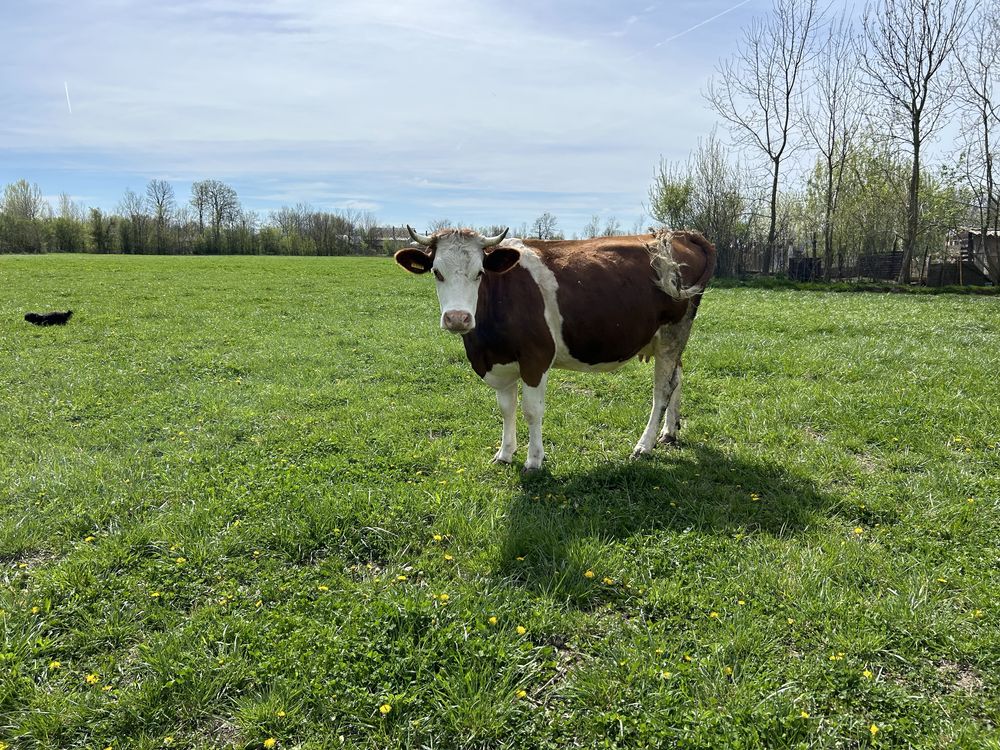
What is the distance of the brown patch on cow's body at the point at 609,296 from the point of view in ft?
19.1

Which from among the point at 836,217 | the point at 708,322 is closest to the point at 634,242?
the point at 708,322

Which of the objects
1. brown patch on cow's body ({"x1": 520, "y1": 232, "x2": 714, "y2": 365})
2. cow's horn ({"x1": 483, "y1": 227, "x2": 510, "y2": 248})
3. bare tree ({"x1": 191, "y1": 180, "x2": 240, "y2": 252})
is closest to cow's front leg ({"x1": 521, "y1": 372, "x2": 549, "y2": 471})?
brown patch on cow's body ({"x1": 520, "y1": 232, "x2": 714, "y2": 365})

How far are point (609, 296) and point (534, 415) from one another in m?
1.41

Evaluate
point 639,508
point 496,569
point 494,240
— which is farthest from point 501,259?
point 496,569

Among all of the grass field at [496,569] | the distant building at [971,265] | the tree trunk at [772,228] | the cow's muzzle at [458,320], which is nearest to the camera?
the grass field at [496,569]

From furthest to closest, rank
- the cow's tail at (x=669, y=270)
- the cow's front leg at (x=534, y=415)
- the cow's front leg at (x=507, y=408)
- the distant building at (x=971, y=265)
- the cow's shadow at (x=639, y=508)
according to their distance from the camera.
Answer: the distant building at (x=971, y=265) < the cow's tail at (x=669, y=270) < the cow's front leg at (x=507, y=408) < the cow's front leg at (x=534, y=415) < the cow's shadow at (x=639, y=508)

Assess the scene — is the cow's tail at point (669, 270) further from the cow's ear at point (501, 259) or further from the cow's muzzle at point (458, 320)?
the cow's muzzle at point (458, 320)

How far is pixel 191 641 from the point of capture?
332 cm

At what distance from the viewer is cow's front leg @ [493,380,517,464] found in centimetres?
603

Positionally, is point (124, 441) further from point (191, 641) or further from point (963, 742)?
point (963, 742)

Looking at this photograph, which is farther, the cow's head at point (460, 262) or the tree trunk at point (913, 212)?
the tree trunk at point (913, 212)

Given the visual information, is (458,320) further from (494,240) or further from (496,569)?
(496,569)

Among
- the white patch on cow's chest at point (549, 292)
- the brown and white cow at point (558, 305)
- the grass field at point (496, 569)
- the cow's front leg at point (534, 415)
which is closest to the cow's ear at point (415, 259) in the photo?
the brown and white cow at point (558, 305)

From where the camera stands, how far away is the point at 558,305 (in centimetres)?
575
